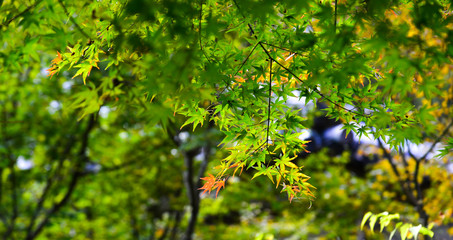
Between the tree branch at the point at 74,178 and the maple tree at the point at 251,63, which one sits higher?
the maple tree at the point at 251,63

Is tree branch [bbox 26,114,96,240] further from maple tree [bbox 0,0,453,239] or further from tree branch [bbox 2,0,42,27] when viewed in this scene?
tree branch [bbox 2,0,42,27]

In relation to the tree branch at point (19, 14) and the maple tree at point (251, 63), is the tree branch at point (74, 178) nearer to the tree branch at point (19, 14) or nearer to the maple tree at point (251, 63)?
the maple tree at point (251, 63)

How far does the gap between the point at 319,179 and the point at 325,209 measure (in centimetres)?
60

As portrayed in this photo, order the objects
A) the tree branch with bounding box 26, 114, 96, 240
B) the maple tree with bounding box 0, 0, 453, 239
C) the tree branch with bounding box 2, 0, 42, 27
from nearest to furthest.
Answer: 1. the maple tree with bounding box 0, 0, 453, 239
2. the tree branch with bounding box 2, 0, 42, 27
3. the tree branch with bounding box 26, 114, 96, 240

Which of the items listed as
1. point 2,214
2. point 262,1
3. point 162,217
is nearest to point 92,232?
point 162,217

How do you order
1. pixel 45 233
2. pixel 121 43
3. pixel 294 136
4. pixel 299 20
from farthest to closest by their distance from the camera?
pixel 45 233 < pixel 294 136 < pixel 299 20 < pixel 121 43

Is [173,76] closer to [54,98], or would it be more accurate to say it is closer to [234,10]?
[234,10]

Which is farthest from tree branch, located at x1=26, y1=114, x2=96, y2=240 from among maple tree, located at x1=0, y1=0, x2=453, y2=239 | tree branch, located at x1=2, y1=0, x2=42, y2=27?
tree branch, located at x1=2, y1=0, x2=42, y2=27

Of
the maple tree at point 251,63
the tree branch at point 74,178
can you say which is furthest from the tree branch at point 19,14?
the tree branch at point 74,178

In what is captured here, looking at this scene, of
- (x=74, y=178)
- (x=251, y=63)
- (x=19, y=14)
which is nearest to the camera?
(x=19, y=14)

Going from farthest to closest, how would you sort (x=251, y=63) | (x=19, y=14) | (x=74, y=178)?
(x=74, y=178) < (x=251, y=63) < (x=19, y=14)

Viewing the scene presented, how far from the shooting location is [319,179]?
5.74 metres

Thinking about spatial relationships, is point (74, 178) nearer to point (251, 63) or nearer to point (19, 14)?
point (19, 14)

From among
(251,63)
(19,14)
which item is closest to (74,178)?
(19,14)
